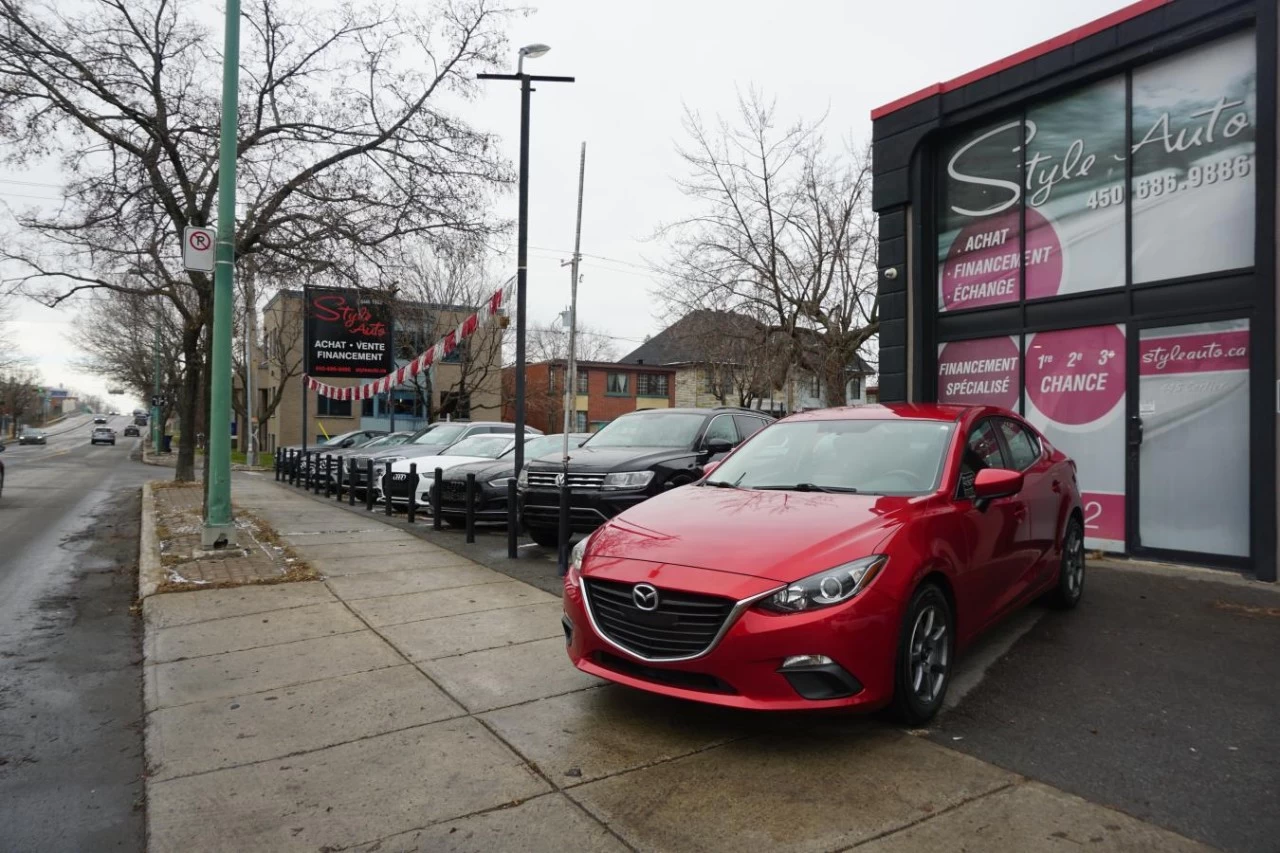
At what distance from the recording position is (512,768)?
11.8 ft

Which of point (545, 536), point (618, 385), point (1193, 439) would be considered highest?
point (618, 385)

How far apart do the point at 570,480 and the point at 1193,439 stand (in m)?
5.84

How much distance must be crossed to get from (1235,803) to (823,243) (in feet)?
56.4

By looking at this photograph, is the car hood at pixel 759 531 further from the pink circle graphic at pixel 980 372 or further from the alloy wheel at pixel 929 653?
the pink circle graphic at pixel 980 372

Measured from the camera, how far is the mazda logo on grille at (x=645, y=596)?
12.2 ft

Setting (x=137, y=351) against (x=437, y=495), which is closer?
(x=437, y=495)

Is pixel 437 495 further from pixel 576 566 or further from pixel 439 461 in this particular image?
pixel 576 566

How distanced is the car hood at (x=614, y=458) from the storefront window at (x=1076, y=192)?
4408 mm

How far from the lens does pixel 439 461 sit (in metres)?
13.4

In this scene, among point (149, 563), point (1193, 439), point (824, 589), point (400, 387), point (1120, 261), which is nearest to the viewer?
point (824, 589)

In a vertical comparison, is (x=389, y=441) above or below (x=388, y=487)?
above

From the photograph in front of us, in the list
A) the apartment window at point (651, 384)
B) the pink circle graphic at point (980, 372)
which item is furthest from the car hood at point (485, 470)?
the apartment window at point (651, 384)

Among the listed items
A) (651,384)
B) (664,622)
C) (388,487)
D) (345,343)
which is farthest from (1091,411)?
(651,384)

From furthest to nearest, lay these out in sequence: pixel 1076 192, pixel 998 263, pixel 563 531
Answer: pixel 998 263 → pixel 1076 192 → pixel 563 531
